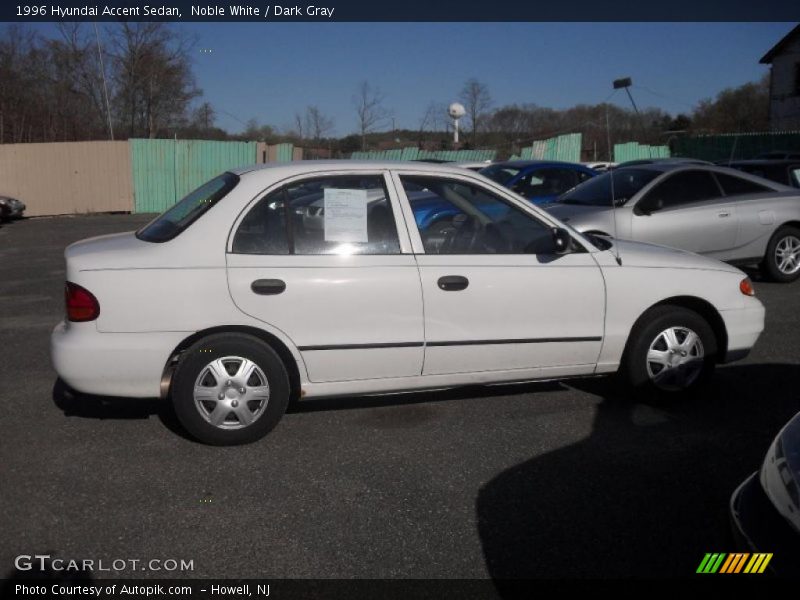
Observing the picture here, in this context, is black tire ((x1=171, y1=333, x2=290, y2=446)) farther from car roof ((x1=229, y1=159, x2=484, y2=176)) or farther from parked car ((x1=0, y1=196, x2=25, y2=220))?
parked car ((x1=0, y1=196, x2=25, y2=220))

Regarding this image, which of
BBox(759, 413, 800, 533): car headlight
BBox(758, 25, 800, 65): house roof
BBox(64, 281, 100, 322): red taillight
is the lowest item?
BBox(759, 413, 800, 533): car headlight

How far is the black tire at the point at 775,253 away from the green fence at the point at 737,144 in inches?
767

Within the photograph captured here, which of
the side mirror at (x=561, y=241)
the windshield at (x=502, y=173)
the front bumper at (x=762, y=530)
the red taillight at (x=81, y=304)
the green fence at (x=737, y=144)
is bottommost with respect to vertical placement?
the front bumper at (x=762, y=530)

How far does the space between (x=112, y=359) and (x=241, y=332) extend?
0.72 meters

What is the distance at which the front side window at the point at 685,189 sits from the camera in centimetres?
918

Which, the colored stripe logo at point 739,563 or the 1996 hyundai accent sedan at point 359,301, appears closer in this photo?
the colored stripe logo at point 739,563

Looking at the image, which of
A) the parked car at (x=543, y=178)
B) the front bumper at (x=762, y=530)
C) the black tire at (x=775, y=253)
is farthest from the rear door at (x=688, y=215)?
the front bumper at (x=762, y=530)

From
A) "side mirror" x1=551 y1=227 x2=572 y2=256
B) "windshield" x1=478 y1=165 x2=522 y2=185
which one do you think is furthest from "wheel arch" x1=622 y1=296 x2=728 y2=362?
"windshield" x1=478 y1=165 x2=522 y2=185

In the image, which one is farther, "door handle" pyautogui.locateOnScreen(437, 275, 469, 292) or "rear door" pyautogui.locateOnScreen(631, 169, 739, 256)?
"rear door" pyautogui.locateOnScreen(631, 169, 739, 256)

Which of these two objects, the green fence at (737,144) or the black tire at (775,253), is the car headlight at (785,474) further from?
the green fence at (737,144)

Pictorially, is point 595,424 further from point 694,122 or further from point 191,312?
point 694,122

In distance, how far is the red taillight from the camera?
4.30 meters

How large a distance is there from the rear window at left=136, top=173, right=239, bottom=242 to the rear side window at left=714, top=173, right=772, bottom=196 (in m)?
6.76

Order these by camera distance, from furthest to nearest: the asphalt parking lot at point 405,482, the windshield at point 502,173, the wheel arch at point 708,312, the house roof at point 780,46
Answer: the house roof at point 780,46, the windshield at point 502,173, the wheel arch at point 708,312, the asphalt parking lot at point 405,482
